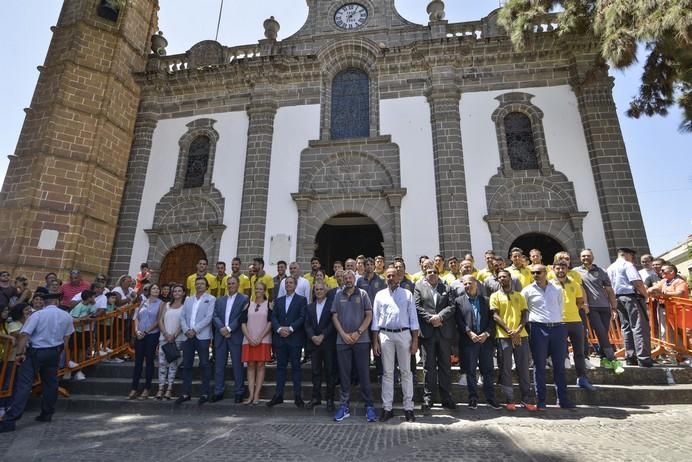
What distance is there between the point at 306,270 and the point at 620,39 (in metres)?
8.41

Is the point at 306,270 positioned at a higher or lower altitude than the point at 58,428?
higher

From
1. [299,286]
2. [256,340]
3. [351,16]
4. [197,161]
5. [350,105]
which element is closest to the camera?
[256,340]

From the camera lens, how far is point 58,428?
463 centimetres

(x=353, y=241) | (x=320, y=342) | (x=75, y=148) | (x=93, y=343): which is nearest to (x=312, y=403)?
(x=320, y=342)

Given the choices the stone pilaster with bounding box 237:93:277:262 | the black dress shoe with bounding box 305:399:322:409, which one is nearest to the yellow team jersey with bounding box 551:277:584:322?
the black dress shoe with bounding box 305:399:322:409

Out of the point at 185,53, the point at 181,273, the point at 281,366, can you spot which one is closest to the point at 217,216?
the point at 181,273

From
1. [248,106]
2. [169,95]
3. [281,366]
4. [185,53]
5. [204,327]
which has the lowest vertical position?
[281,366]

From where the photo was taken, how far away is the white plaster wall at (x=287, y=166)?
422 inches

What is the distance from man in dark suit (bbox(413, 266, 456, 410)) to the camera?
16.0 ft

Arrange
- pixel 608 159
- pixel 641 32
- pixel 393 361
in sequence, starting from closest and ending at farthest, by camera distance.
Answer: pixel 393 361 → pixel 641 32 → pixel 608 159

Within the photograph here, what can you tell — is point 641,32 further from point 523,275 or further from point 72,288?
point 72,288

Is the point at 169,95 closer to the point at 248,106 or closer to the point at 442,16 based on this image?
the point at 248,106

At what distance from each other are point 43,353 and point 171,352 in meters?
1.50

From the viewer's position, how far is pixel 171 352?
18.3 ft
